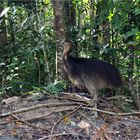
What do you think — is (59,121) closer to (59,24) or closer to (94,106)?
(94,106)

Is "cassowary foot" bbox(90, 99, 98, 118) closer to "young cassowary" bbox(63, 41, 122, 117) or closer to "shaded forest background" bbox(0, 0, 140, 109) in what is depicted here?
"young cassowary" bbox(63, 41, 122, 117)

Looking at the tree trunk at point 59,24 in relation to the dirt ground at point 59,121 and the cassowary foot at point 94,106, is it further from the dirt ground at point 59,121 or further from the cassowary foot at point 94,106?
the cassowary foot at point 94,106

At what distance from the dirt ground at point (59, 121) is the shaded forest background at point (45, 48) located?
465 mm

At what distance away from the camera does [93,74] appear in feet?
17.9

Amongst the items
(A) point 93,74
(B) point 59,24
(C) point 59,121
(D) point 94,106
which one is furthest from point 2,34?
(C) point 59,121

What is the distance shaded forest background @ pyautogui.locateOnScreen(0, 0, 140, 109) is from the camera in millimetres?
6347

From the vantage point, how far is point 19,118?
504 centimetres

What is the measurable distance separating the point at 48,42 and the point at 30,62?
0.67 m

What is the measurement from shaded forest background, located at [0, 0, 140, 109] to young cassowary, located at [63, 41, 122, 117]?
37 centimetres

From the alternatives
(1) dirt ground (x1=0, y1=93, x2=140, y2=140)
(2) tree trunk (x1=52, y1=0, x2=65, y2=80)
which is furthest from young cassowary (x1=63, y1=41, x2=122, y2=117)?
(2) tree trunk (x1=52, y1=0, x2=65, y2=80)

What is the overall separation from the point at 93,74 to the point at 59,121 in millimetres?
866

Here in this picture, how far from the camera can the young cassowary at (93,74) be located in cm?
545

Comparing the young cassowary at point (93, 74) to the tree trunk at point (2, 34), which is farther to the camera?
the tree trunk at point (2, 34)

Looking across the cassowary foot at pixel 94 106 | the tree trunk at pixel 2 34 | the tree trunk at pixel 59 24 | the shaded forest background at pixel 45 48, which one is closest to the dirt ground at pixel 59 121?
the cassowary foot at pixel 94 106
